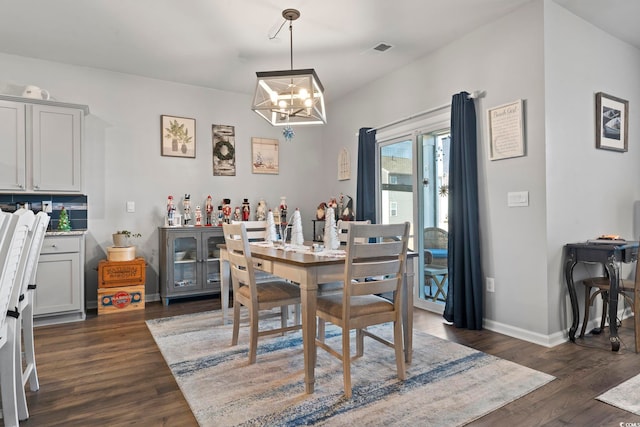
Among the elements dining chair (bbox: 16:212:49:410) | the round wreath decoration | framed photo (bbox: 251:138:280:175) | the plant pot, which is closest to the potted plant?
the plant pot

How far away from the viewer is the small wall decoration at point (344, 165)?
16.7ft

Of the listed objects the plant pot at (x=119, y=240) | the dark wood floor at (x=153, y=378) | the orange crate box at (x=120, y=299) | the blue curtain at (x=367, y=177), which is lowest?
the dark wood floor at (x=153, y=378)

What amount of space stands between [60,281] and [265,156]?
9.31 feet

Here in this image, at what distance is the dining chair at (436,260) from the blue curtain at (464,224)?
1.46ft

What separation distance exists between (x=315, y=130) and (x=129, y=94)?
2.56 metres

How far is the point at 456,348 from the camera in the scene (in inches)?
109

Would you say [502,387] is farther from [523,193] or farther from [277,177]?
[277,177]

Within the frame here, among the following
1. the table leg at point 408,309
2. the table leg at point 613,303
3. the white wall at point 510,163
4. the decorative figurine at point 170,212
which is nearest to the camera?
the table leg at point 408,309

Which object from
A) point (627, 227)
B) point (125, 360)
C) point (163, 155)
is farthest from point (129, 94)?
point (627, 227)

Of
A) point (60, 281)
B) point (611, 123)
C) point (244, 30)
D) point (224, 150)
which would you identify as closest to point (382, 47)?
point (244, 30)

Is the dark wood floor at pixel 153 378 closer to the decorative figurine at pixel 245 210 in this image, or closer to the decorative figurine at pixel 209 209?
the decorative figurine at pixel 209 209

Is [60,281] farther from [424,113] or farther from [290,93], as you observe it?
[424,113]

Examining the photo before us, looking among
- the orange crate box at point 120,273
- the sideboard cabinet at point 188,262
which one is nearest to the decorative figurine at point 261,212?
the sideboard cabinet at point 188,262

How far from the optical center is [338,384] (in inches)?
86.0
